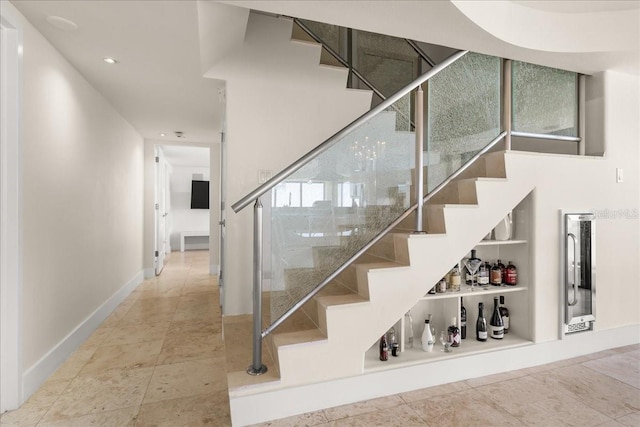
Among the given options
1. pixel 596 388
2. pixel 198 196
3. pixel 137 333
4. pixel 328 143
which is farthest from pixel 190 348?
pixel 198 196

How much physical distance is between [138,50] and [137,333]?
2.46 meters

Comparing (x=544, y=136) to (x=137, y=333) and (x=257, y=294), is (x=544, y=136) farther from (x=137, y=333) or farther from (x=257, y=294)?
(x=137, y=333)

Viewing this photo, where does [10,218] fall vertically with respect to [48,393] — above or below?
above

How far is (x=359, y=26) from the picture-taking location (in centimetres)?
213

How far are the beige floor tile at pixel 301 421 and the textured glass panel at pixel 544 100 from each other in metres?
2.47

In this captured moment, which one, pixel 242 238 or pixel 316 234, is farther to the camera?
pixel 242 238

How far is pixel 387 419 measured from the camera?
1.81 meters

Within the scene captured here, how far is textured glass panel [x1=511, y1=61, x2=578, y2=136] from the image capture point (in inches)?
102

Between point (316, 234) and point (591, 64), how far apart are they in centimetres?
268

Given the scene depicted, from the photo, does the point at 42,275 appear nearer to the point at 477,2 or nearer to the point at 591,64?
the point at 477,2

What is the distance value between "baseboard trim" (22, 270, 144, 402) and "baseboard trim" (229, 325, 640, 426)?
1400 mm

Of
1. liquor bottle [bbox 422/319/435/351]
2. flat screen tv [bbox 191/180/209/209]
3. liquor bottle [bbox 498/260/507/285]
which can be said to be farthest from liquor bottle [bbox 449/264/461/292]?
flat screen tv [bbox 191/180/209/209]

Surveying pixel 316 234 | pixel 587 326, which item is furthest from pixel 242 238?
pixel 587 326

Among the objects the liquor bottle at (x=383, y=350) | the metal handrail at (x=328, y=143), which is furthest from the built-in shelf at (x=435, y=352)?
the metal handrail at (x=328, y=143)
